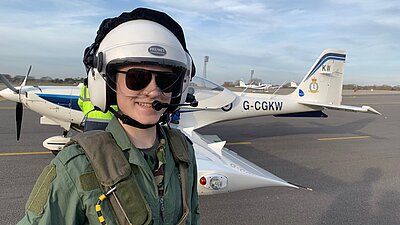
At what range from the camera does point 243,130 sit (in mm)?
10875

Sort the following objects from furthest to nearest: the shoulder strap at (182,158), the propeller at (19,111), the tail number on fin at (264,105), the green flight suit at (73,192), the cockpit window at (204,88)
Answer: the tail number on fin at (264,105), the cockpit window at (204,88), the propeller at (19,111), the shoulder strap at (182,158), the green flight suit at (73,192)

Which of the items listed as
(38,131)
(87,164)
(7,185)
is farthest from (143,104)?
(38,131)

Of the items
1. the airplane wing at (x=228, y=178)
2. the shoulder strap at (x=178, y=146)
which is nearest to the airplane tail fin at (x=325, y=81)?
the airplane wing at (x=228, y=178)

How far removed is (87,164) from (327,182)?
542 centimetres

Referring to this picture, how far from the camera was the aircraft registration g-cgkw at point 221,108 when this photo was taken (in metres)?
3.46

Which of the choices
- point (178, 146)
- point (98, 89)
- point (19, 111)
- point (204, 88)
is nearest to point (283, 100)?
point (204, 88)

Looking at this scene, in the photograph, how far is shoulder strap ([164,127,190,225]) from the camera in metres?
1.25

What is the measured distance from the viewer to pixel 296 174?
6.04 meters

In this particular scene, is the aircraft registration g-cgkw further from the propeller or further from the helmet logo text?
the helmet logo text

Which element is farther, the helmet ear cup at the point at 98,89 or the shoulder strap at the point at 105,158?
the helmet ear cup at the point at 98,89

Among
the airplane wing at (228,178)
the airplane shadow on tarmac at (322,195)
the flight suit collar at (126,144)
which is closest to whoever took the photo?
the flight suit collar at (126,144)

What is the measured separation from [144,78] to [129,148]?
260 millimetres

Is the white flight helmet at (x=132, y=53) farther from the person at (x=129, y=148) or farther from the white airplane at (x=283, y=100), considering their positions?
the white airplane at (x=283, y=100)

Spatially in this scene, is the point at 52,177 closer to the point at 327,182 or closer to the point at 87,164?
the point at 87,164
